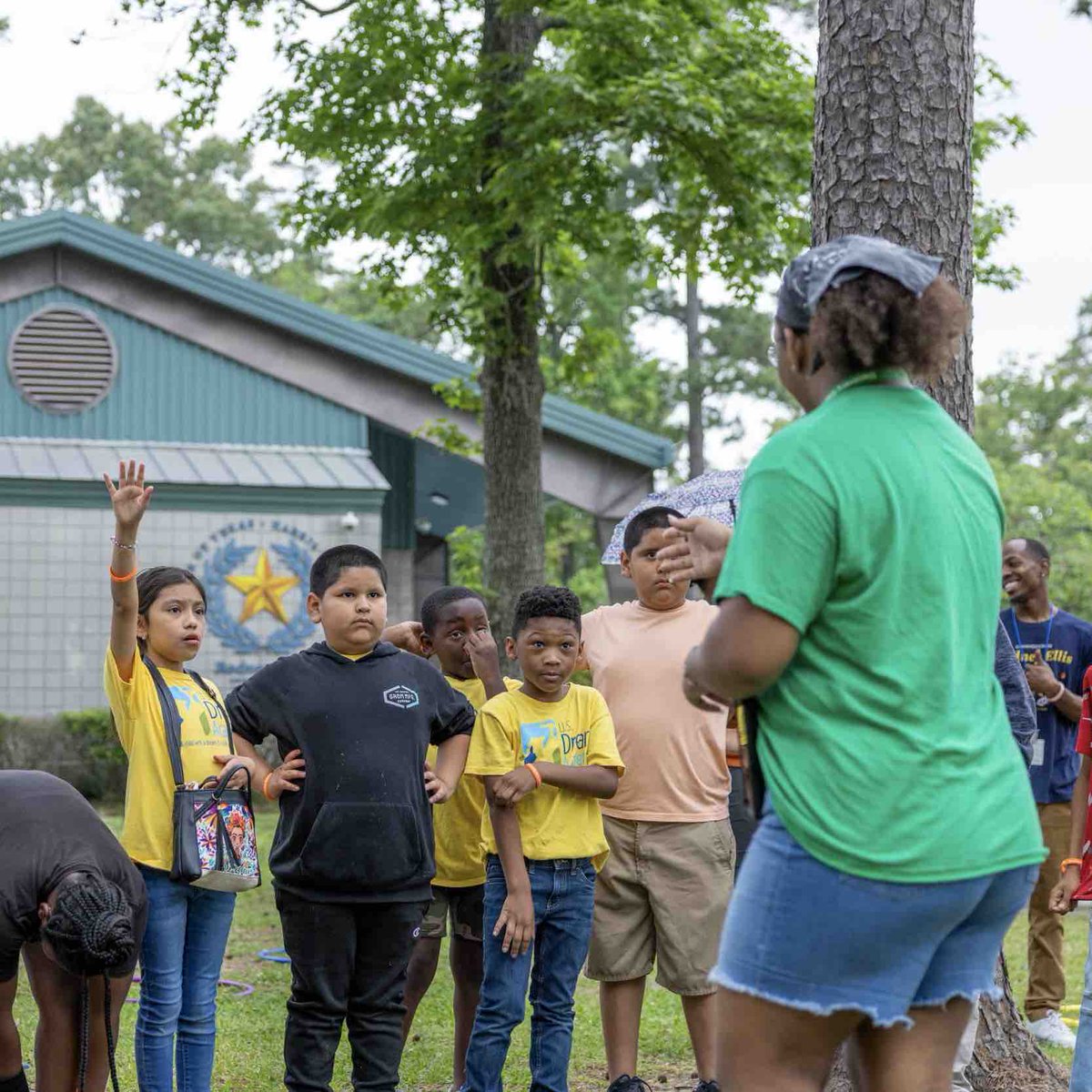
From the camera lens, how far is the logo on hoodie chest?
4.63 m

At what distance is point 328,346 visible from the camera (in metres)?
16.9

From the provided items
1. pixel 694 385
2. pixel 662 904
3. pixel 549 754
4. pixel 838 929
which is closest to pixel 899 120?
pixel 549 754

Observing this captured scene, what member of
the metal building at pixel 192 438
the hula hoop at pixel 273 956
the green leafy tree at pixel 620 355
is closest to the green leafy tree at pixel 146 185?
the green leafy tree at pixel 620 355

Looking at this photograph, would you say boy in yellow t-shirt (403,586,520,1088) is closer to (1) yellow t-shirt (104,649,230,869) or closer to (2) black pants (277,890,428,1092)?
(2) black pants (277,890,428,1092)

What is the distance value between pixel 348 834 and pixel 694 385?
29663 mm

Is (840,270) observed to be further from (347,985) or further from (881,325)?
(347,985)

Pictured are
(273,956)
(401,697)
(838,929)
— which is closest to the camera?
(838,929)

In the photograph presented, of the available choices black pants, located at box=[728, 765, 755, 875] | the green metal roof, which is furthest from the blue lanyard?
the green metal roof

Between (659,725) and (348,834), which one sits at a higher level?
(659,725)

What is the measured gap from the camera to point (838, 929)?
237cm

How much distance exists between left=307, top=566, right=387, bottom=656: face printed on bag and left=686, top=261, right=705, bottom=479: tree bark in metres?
28.5

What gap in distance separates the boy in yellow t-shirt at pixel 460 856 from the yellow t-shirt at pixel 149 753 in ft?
3.01

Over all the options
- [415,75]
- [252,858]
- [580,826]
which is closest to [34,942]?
[252,858]

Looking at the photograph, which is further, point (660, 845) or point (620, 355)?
point (620, 355)
